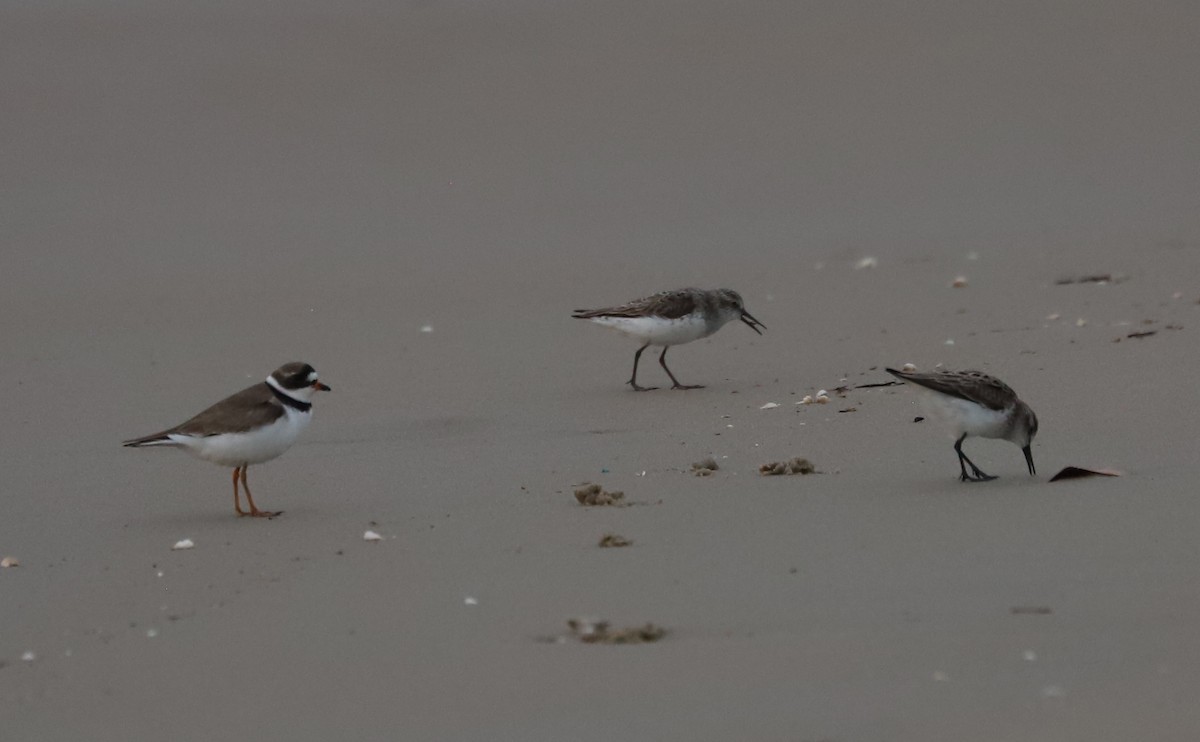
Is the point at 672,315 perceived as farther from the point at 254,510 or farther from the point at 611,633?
the point at 611,633

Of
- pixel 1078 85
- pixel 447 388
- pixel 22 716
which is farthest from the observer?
pixel 1078 85

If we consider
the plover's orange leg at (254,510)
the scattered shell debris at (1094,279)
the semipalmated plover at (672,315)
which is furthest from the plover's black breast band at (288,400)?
the scattered shell debris at (1094,279)

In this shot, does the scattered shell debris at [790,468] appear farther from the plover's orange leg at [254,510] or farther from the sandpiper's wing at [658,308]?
the sandpiper's wing at [658,308]

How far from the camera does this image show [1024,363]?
10578mm

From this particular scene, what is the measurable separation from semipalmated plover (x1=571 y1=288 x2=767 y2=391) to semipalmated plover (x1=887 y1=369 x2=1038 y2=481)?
3839 millimetres

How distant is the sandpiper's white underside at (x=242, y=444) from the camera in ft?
26.7

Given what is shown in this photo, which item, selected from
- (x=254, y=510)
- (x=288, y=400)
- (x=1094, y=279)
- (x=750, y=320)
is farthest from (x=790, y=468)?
(x=1094, y=279)

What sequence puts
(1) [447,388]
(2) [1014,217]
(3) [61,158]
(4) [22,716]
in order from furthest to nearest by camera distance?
(3) [61,158]
(2) [1014,217]
(1) [447,388]
(4) [22,716]

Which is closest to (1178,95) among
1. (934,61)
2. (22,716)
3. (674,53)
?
(934,61)

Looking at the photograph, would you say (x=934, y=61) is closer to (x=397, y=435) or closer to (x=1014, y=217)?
(x=1014, y=217)

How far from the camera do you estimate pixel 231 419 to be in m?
8.15

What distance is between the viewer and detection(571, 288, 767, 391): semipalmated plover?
1194 centimetres

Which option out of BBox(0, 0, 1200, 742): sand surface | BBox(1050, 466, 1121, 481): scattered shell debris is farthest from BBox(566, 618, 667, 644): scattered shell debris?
BBox(1050, 466, 1121, 481): scattered shell debris

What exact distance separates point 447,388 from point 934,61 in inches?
373
